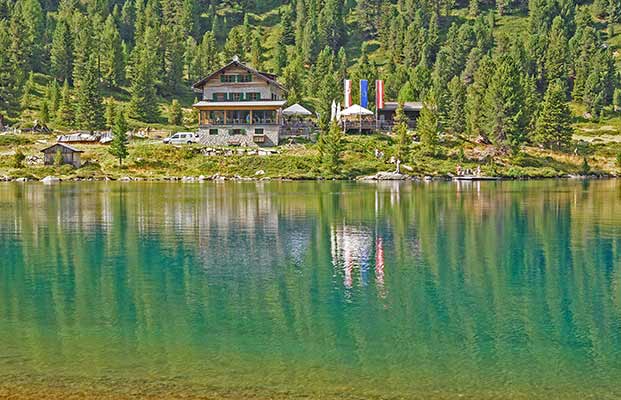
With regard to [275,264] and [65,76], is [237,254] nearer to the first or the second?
[275,264]

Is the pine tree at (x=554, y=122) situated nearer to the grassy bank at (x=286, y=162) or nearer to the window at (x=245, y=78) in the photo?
the grassy bank at (x=286, y=162)

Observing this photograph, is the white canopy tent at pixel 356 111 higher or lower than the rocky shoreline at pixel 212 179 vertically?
higher

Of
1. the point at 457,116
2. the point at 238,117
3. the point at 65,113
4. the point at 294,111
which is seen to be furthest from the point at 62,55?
the point at 457,116

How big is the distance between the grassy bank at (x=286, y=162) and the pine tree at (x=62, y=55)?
4244 centimetres

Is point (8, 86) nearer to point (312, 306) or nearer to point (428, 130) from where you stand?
point (428, 130)

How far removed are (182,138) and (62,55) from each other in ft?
174

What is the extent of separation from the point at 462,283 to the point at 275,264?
804 centimetres

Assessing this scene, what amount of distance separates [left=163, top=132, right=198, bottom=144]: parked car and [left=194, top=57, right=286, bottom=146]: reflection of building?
1.28m

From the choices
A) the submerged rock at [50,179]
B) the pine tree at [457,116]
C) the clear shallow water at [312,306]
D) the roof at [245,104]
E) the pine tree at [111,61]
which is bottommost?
the clear shallow water at [312,306]

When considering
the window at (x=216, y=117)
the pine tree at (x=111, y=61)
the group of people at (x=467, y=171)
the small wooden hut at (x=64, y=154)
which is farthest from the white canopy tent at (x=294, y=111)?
the pine tree at (x=111, y=61)

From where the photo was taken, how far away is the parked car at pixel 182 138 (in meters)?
100

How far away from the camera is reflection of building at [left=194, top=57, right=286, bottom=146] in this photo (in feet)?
336

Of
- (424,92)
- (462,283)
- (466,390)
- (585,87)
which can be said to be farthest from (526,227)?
(585,87)

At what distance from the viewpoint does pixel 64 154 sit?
91.1 meters
